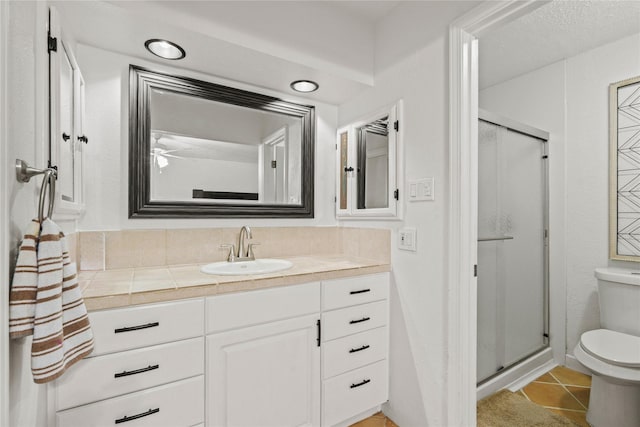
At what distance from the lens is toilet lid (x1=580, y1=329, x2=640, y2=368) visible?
158cm

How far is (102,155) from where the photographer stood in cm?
154

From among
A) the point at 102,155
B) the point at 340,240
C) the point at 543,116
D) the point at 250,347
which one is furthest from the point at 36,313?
the point at 543,116

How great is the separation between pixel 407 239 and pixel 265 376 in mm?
989

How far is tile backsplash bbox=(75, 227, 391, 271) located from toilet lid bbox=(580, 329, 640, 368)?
1219mm

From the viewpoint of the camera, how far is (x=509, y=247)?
85.3 inches

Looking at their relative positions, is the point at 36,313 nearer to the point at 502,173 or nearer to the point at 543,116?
the point at 502,173

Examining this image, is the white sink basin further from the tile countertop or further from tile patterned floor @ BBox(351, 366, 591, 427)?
tile patterned floor @ BBox(351, 366, 591, 427)

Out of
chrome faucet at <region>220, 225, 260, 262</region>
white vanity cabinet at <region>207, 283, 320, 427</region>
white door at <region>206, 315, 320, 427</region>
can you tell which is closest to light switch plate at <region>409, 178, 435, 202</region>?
white vanity cabinet at <region>207, 283, 320, 427</region>

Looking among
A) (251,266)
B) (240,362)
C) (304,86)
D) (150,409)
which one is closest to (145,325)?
(150,409)

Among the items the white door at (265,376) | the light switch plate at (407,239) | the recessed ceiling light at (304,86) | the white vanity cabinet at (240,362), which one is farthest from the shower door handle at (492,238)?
the recessed ceiling light at (304,86)

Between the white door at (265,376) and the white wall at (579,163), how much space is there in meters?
2.09

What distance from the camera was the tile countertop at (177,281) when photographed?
1.12 meters

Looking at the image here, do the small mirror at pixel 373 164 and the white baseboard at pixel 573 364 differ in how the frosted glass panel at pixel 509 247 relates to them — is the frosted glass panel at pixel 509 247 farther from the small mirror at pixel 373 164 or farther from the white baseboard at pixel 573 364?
the small mirror at pixel 373 164

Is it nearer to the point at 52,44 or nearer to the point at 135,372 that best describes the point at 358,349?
the point at 135,372
